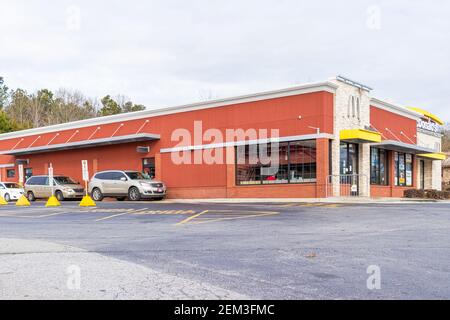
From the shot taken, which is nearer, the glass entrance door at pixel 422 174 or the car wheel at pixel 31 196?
the car wheel at pixel 31 196

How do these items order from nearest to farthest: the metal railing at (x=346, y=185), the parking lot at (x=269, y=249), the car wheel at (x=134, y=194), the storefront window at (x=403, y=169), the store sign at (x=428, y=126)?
the parking lot at (x=269, y=249), the metal railing at (x=346, y=185), the car wheel at (x=134, y=194), the storefront window at (x=403, y=169), the store sign at (x=428, y=126)

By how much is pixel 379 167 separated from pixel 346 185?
17.9 feet

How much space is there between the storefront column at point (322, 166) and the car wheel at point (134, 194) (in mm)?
9817

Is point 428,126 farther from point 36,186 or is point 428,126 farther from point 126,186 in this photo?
point 36,186

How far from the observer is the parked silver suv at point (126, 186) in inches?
1086

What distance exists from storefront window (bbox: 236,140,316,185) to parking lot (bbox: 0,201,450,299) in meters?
9.09

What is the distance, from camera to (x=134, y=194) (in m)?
27.7

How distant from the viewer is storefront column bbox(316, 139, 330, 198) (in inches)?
992

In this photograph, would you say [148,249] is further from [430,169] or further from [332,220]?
[430,169]

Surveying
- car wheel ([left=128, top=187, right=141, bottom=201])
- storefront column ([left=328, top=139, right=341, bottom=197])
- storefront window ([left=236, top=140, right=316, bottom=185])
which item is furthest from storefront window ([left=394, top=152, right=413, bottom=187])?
car wheel ([left=128, top=187, right=141, bottom=201])

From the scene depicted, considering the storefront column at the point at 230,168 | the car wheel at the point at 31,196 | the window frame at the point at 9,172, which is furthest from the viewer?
the window frame at the point at 9,172

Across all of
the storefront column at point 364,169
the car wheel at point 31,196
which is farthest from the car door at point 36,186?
the storefront column at point 364,169

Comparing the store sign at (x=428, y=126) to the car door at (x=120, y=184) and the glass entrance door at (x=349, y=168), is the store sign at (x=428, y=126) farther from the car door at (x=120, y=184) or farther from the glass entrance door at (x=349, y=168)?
the car door at (x=120, y=184)

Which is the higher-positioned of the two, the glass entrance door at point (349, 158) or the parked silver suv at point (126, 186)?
the glass entrance door at point (349, 158)
